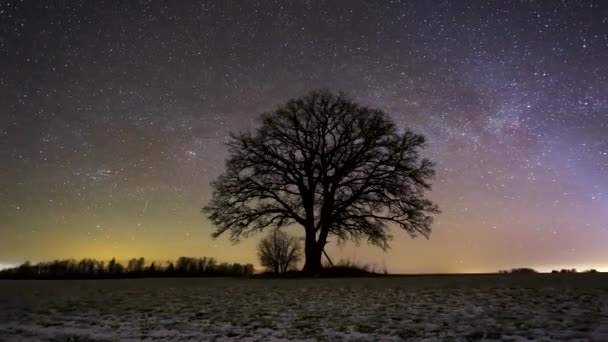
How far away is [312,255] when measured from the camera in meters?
25.8

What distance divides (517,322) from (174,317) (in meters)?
7.59

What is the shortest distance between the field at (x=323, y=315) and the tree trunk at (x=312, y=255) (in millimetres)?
10197

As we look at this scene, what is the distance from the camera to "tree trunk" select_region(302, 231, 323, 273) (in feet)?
84.1

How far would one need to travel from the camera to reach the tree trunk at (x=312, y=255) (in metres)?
25.6

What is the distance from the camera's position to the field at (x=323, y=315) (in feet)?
28.8

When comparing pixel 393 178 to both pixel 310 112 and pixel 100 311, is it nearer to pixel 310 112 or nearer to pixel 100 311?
pixel 310 112

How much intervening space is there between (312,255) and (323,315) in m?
14.9

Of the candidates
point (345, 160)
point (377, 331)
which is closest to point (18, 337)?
point (377, 331)

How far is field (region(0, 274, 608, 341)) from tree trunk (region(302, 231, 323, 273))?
10.2m

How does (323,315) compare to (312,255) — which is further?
(312,255)

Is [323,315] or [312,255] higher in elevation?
[312,255]

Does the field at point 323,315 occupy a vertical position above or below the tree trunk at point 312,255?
below

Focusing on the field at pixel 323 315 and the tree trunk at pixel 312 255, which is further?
the tree trunk at pixel 312 255

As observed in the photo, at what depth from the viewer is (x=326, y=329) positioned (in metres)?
9.51
